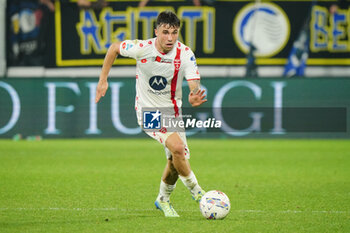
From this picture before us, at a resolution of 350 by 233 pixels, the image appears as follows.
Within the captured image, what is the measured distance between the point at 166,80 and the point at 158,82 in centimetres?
9

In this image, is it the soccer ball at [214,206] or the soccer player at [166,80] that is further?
the soccer player at [166,80]

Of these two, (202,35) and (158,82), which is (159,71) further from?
(202,35)

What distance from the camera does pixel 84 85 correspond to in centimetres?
1691

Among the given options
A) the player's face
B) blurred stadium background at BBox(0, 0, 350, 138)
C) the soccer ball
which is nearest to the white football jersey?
the player's face

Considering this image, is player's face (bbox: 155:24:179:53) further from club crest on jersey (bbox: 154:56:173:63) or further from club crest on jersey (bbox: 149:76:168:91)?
club crest on jersey (bbox: 149:76:168:91)

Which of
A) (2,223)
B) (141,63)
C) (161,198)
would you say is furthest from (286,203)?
(2,223)

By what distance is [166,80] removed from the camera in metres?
7.40

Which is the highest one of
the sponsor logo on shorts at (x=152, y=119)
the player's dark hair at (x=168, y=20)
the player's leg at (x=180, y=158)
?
the player's dark hair at (x=168, y=20)

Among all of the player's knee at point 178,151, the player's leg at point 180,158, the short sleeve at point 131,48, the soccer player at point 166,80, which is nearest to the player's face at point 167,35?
the soccer player at point 166,80

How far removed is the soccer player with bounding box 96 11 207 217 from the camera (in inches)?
281

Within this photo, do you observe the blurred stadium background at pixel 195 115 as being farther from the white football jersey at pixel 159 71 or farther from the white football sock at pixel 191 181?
the white football jersey at pixel 159 71

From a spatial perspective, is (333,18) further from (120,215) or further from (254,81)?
(120,215)

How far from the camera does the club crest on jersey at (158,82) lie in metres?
7.40

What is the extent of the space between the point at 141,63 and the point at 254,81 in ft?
32.1
